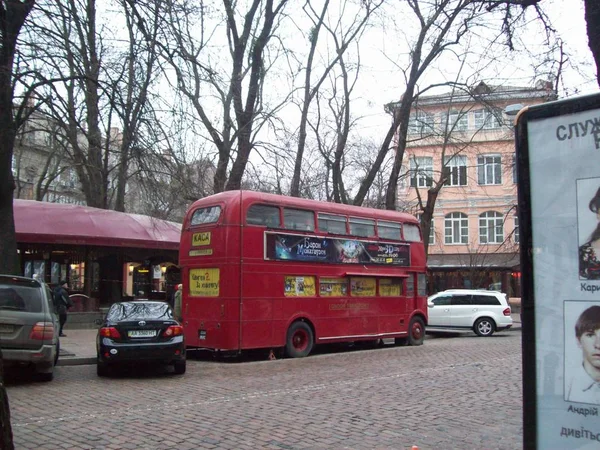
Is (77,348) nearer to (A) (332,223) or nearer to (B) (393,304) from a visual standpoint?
(A) (332,223)

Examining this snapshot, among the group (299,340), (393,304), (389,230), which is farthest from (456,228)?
(299,340)

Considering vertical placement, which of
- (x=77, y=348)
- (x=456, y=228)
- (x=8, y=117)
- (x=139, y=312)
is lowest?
(x=77, y=348)

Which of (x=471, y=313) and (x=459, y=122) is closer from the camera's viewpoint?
(x=471, y=313)

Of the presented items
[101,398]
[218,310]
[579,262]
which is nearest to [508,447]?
[579,262]

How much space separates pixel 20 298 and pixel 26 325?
23.2 inches

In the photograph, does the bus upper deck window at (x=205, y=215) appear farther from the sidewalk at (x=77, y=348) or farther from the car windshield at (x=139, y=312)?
the sidewalk at (x=77, y=348)

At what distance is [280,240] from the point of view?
16000 millimetres

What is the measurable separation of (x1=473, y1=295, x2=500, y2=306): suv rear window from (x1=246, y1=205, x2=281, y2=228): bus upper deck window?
11595 millimetres

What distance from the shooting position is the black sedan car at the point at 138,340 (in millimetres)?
11992

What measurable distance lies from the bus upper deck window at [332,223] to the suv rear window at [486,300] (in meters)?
9.00

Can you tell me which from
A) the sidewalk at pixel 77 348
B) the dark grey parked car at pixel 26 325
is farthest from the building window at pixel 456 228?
the dark grey parked car at pixel 26 325

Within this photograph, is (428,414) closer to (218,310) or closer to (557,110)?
(557,110)

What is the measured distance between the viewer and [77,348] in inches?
662

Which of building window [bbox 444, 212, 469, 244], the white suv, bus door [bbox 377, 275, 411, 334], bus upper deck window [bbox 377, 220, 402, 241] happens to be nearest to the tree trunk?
bus upper deck window [bbox 377, 220, 402, 241]
